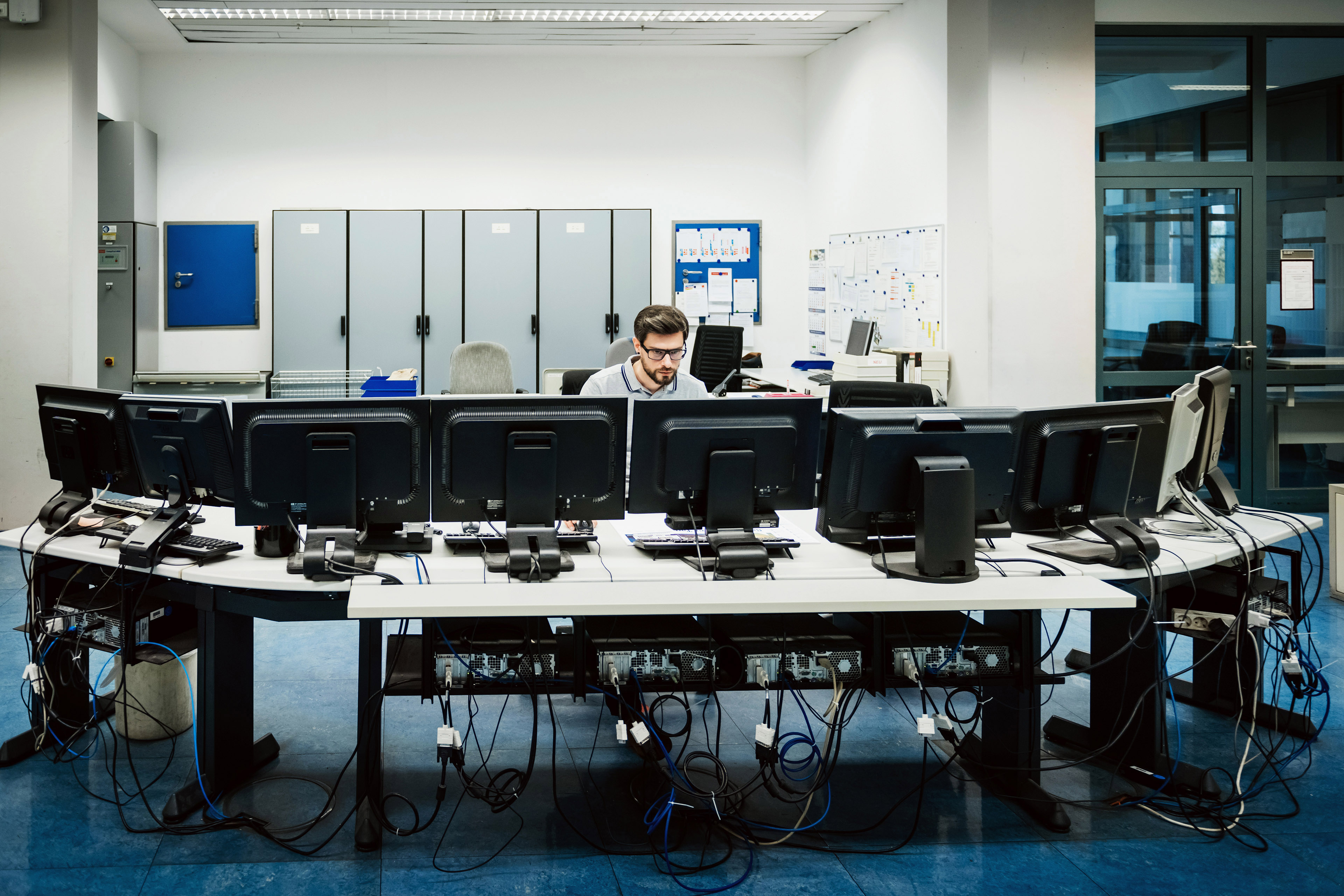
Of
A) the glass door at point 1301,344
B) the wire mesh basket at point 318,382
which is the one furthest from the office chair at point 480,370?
the glass door at point 1301,344

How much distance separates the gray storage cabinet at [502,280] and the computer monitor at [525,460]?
15.7ft

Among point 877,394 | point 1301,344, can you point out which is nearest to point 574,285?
point 877,394

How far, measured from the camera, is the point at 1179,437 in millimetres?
2707

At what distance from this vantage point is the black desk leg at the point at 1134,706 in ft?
8.68

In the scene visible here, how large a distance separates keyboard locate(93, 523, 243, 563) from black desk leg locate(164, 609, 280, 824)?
13cm

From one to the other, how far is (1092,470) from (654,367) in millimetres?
1458

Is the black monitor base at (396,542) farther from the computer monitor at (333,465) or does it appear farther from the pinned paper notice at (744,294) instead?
the pinned paper notice at (744,294)

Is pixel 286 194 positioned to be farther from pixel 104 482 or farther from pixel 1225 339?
pixel 1225 339

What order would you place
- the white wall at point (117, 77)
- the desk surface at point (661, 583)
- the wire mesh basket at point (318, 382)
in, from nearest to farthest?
the desk surface at point (661, 583) → the white wall at point (117, 77) → the wire mesh basket at point (318, 382)

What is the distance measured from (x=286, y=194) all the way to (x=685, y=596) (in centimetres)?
617

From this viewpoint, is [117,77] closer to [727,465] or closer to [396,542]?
[396,542]

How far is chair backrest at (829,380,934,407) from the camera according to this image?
3.78m

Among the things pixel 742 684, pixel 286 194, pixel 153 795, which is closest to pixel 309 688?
pixel 153 795

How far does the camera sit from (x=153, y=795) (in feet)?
8.53
